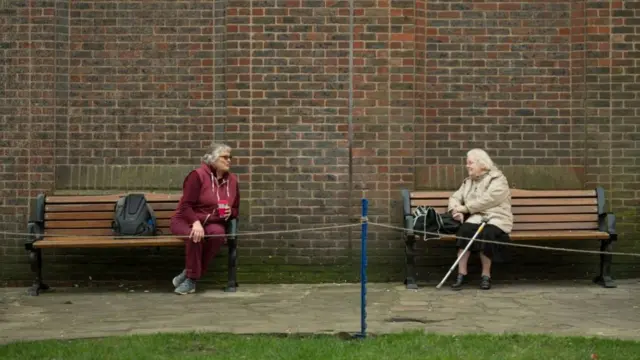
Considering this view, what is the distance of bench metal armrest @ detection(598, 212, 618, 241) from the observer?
35.0 feet

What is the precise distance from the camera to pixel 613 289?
10516 mm

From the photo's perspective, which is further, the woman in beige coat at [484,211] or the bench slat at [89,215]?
the bench slat at [89,215]

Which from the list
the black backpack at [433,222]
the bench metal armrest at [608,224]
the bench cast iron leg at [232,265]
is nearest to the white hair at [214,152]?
the bench cast iron leg at [232,265]

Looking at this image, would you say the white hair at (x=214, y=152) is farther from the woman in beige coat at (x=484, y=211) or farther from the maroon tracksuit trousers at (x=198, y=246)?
the woman in beige coat at (x=484, y=211)

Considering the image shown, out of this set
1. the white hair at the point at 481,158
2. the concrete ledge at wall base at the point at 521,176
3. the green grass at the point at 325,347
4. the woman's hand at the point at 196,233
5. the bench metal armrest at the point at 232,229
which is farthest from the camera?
the concrete ledge at wall base at the point at 521,176

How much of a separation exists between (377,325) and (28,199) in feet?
15.8

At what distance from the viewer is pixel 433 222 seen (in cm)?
1063

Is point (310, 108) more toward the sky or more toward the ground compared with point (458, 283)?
more toward the sky

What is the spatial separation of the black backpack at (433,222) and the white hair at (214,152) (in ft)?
6.76

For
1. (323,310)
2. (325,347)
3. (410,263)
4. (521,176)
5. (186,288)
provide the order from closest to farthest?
(325,347), (323,310), (186,288), (410,263), (521,176)

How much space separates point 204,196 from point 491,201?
9.56ft

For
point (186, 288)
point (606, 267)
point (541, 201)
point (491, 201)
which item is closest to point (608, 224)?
point (606, 267)

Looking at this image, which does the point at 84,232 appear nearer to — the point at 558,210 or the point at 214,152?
the point at 214,152

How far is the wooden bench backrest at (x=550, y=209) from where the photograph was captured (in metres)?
10.9
